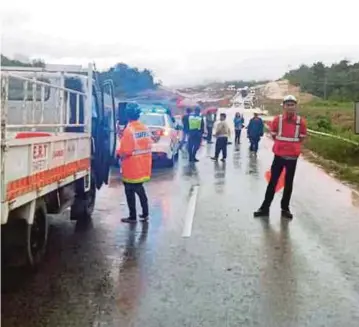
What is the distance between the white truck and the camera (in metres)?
5.64

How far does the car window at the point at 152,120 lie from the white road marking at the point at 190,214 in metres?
6.22

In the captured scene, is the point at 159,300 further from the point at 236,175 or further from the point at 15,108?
the point at 236,175

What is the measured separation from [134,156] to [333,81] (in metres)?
94.8

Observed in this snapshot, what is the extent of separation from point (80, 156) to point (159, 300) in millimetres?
3229

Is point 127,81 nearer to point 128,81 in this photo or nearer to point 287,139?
point 128,81

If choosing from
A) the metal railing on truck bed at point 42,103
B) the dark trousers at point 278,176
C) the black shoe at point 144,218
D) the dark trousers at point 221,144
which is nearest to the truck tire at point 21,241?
the metal railing on truck bed at point 42,103

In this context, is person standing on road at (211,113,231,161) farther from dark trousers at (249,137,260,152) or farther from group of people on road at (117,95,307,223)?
group of people on road at (117,95,307,223)

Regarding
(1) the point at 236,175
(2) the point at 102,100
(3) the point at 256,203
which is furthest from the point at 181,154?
(2) the point at 102,100

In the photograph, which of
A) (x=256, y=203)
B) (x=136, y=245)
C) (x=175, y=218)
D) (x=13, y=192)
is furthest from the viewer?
(x=256, y=203)

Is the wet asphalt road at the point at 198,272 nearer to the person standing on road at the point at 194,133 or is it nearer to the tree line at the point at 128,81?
the person standing on road at the point at 194,133

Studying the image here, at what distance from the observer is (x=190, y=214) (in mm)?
10938

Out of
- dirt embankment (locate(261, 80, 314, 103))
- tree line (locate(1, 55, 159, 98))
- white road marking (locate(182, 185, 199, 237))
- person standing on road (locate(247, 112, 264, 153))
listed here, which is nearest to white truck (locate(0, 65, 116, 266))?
white road marking (locate(182, 185, 199, 237))

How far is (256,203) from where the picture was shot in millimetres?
12195

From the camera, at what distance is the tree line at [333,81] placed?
306 ft
